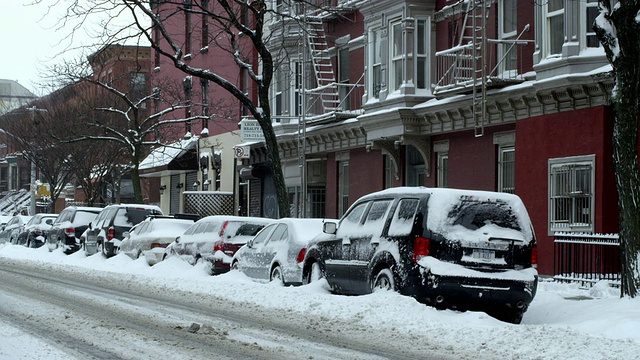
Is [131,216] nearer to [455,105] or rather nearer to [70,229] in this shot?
[70,229]

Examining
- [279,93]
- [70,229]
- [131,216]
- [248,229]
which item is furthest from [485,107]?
[70,229]

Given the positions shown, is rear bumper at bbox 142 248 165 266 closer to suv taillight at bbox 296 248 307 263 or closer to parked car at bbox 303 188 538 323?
suv taillight at bbox 296 248 307 263

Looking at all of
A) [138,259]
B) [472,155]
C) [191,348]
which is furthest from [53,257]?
[191,348]

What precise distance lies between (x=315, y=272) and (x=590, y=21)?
8.24 meters

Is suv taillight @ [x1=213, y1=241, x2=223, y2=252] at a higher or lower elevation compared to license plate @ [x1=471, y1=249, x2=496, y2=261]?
lower

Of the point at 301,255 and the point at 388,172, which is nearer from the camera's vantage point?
the point at 301,255

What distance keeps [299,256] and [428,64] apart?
10565 millimetres

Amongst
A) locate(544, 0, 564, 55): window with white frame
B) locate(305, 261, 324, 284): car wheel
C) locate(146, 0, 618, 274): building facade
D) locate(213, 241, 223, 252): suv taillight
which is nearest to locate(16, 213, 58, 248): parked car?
locate(146, 0, 618, 274): building facade

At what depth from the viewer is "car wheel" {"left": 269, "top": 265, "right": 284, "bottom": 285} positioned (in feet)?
66.1

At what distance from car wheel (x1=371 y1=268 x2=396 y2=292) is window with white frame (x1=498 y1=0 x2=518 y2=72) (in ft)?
34.1

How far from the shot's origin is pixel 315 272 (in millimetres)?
18312

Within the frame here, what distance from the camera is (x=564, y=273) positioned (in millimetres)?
21234

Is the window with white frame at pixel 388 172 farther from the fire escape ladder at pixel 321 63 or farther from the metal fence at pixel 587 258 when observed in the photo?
Result: the metal fence at pixel 587 258

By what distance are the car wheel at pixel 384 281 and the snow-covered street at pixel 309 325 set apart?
0.29m
